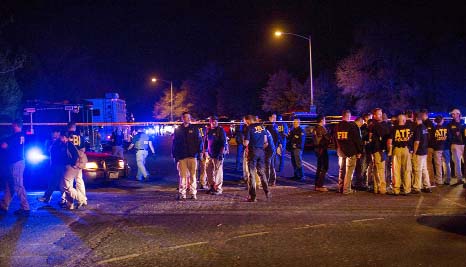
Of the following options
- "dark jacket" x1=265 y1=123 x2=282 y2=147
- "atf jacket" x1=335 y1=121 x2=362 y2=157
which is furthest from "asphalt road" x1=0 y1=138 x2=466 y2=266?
"dark jacket" x1=265 y1=123 x2=282 y2=147

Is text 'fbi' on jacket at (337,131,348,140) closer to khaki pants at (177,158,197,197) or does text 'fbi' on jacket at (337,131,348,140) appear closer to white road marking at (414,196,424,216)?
Answer: white road marking at (414,196,424,216)

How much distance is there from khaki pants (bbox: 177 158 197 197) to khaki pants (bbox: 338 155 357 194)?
353cm

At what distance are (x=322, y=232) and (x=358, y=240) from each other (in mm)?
724

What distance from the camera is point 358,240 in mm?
7934

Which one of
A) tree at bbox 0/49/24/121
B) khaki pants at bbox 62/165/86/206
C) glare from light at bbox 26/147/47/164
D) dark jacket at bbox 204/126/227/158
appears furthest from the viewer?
tree at bbox 0/49/24/121

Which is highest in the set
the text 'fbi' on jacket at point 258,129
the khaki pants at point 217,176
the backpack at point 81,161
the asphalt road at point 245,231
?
the text 'fbi' on jacket at point 258,129

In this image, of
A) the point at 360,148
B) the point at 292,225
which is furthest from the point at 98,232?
the point at 360,148

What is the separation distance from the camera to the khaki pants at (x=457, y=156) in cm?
1393

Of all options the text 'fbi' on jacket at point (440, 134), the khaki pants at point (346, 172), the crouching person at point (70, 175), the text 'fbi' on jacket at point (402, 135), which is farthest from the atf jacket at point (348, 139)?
the crouching person at point (70, 175)

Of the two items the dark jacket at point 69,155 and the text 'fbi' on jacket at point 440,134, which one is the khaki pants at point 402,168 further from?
the dark jacket at point 69,155

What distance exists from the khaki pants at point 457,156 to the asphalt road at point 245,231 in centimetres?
162

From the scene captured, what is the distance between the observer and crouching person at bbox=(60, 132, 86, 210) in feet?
36.5

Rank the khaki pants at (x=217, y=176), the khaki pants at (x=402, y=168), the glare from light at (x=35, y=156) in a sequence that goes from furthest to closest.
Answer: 1. the glare from light at (x=35, y=156)
2. the khaki pants at (x=217, y=176)
3. the khaki pants at (x=402, y=168)

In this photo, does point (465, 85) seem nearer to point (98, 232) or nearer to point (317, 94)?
Result: point (317, 94)
